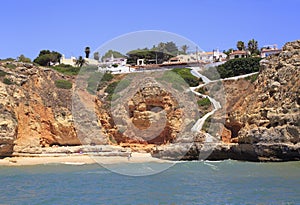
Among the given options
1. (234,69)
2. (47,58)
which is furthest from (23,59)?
(234,69)

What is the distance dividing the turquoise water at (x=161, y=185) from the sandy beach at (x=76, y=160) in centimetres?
204

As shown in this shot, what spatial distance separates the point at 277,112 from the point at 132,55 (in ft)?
149

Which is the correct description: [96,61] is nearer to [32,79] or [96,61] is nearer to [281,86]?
[32,79]

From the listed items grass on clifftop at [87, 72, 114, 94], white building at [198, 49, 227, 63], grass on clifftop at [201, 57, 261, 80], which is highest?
white building at [198, 49, 227, 63]

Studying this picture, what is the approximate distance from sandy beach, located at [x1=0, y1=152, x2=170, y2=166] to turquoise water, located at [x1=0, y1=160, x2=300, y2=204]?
204 centimetres

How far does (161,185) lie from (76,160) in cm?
1364

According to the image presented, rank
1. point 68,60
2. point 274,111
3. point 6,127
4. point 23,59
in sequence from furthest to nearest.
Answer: point 68,60 < point 23,59 < point 6,127 < point 274,111

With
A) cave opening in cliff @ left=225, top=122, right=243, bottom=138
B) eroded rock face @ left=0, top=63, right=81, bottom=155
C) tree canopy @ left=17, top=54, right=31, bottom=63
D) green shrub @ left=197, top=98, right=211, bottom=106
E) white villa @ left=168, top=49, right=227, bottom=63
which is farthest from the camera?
white villa @ left=168, top=49, right=227, bottom=63

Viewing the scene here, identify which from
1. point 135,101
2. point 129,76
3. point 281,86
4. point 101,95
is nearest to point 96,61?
point 129,76

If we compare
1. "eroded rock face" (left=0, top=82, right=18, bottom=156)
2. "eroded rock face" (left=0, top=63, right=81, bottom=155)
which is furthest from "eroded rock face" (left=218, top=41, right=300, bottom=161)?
"eroded rock face" (left=0, top=82, right=18, bottom=156)

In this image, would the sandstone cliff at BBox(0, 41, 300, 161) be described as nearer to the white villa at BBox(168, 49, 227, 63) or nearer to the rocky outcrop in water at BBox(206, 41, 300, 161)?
the rocky outcrop in water at BBox(206, 41, 300, 161)

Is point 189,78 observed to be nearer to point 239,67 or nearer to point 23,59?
point 239,67

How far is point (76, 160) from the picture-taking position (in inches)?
1299

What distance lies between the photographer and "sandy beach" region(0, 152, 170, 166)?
31109 millimetres
